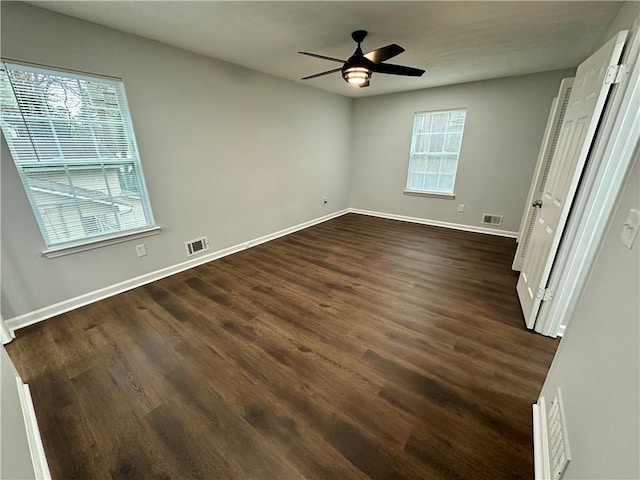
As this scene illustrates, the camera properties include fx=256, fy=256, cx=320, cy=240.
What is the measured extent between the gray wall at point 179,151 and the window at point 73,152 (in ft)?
0.29

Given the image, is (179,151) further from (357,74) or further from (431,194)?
(431,194)

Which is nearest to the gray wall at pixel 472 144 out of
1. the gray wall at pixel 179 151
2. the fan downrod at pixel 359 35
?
the gray wall at pixel 179 151

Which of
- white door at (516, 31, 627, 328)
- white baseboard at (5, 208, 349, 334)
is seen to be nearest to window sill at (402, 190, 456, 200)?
white door at (516, 31, 627, 328)

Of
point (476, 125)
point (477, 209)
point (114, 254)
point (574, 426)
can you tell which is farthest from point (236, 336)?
point (476, 125)

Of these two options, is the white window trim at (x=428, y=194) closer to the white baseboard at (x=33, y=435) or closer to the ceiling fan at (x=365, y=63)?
the ceiling fan at (x=365, y=63)

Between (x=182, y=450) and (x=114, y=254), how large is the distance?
216cm

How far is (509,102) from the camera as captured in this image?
12.7 ft

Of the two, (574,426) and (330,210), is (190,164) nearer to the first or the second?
(330,210)

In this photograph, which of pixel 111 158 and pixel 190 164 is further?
pixel 190 164

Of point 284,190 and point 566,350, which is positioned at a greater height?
point 284,190

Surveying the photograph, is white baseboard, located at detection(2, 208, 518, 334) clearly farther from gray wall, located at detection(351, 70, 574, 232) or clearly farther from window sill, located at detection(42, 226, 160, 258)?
window sill, located at detection(42, 226, 160, 258)

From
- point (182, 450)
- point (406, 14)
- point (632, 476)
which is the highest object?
point (406, 14)

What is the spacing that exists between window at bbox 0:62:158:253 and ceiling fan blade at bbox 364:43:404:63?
231 centimetres

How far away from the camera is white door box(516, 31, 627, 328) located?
5.23 feet
